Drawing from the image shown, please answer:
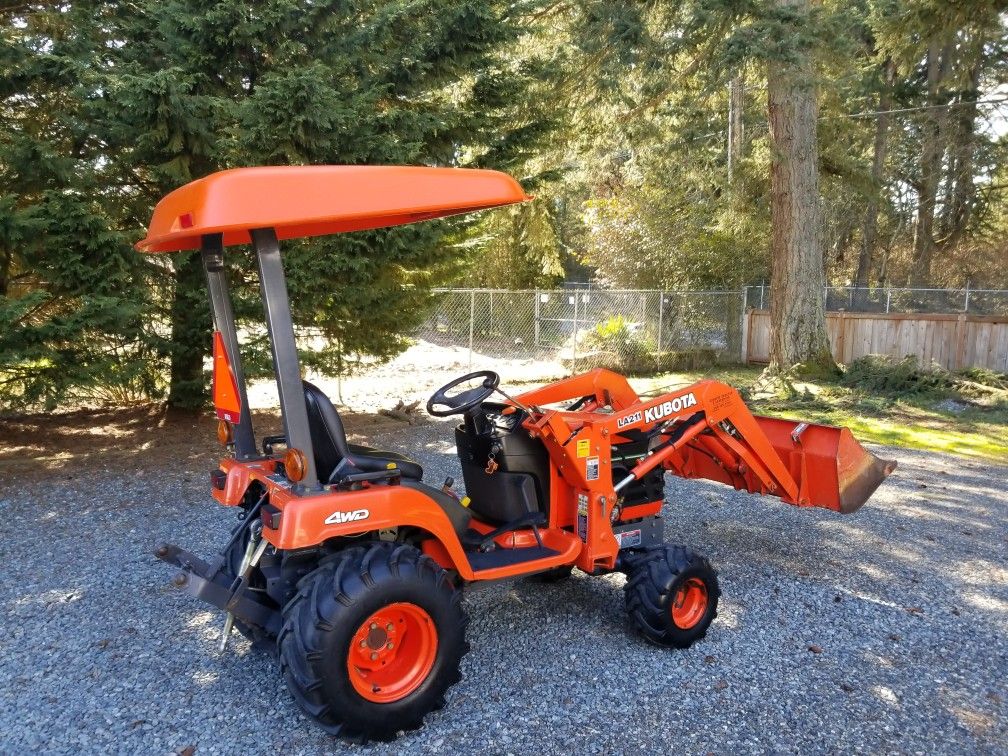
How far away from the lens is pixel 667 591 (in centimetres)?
360

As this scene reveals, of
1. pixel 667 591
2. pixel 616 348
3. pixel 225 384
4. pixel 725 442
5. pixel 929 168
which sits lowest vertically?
pixel 616 348

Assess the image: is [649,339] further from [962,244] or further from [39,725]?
[39,725]

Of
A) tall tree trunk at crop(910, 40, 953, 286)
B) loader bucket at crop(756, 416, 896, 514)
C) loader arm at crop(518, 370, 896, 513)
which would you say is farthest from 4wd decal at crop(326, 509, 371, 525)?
tall tree trunk at crop(910, 40, 953, 286)

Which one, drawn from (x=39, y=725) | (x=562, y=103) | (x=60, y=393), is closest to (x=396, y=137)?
(x=60, y=393)

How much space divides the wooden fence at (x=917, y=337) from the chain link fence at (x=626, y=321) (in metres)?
0.56

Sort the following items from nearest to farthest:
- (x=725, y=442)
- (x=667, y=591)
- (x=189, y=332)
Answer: (x=667, y=591), (x=725, y=442), (x=189, y=332)

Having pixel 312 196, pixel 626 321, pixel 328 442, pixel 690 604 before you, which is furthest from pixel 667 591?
pixel 626 321

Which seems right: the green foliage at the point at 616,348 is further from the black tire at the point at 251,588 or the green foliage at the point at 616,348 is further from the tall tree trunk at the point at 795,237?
the black tire at the point at 251,588

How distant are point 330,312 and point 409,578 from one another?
543 centimetres

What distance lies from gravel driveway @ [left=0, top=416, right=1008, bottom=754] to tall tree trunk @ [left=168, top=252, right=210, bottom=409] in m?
2.03

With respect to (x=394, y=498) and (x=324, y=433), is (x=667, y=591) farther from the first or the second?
(x=324, y=433)

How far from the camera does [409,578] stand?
2934mm

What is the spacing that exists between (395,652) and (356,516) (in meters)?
0.61

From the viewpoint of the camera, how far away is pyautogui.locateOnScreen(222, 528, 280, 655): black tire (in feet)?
10.8
